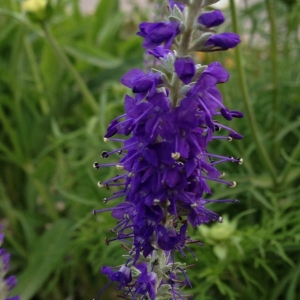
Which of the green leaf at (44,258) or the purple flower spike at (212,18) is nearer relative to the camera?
the purple flower spike at (212,18)

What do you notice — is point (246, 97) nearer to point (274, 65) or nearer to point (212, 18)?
point (274, 65)

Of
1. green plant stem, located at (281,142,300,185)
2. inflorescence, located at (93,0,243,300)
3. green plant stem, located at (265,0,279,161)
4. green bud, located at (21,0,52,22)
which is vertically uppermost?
inflorescence, located at (93,0,243,300)

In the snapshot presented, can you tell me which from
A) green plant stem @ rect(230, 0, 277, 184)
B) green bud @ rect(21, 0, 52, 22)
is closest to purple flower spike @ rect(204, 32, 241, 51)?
green plant stem @ rect(230, 0, 277, 184)

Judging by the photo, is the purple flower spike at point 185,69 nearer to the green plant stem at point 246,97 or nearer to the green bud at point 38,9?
the green plant stem at point 246,97

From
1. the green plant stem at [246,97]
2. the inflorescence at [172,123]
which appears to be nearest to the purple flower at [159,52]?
the inflorescence at [172,123]

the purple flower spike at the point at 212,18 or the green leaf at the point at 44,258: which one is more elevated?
the purple flower spike at the point at 212,18

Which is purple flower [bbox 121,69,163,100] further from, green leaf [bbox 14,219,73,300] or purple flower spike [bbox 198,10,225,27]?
green leaf [bbox 14,219,73,300]

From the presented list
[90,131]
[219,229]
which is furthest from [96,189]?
[219,229]
